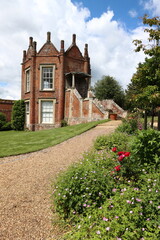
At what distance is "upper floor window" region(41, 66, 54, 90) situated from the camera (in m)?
19.3

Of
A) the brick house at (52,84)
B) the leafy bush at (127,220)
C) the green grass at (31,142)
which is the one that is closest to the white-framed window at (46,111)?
the brick house at (52,84)

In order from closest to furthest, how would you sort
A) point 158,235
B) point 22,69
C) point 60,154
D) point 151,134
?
point 158,235
point 151,134
point 60,154
point 22,69

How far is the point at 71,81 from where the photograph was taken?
65.6 feet

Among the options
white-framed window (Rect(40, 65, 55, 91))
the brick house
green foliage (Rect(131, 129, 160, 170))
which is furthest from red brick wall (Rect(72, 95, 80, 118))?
green foliage (Rect(131, 129, 160, 170))

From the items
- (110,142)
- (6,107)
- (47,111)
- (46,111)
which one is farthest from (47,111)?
(110,142)

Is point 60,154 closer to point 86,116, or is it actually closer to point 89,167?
point 89,167

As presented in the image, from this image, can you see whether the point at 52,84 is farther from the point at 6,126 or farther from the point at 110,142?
the point at 110,142

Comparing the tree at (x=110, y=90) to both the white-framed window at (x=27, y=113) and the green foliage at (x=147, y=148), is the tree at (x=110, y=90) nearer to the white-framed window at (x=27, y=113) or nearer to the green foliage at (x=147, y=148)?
the white-framed window at (x=27, y=113)

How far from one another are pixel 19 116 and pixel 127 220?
782 inches

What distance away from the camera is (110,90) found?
107ft

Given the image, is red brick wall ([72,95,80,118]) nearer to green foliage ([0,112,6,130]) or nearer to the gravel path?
green foliage ([0,112,6,130])

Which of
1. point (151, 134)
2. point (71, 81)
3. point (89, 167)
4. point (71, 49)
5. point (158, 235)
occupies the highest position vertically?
point (71, 49)

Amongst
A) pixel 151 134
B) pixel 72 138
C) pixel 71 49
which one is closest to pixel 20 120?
pixel 71 49

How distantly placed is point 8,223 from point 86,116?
Answer: 1413cm
